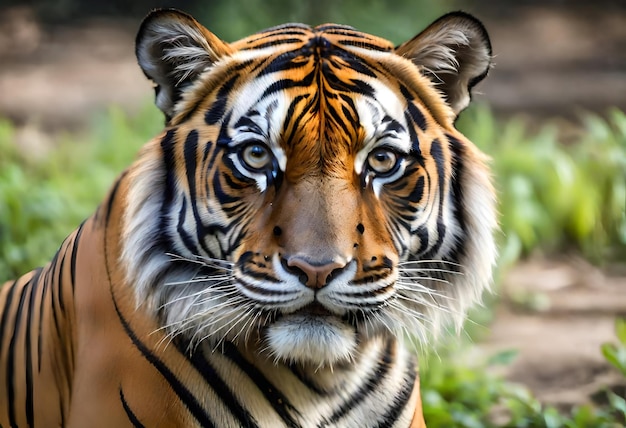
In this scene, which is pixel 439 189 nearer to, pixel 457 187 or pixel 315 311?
pixel 457 187

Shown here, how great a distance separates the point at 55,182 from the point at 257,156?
10.2ft

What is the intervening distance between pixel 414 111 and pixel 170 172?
0.58m

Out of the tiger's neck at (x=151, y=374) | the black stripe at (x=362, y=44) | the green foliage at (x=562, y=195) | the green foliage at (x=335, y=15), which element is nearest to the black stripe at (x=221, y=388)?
the tiger's neck at (x=151, y=374)

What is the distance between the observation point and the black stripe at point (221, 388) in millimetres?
2100

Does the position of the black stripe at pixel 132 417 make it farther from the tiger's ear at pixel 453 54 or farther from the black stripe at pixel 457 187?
the tiger's ear at pixel 453 54

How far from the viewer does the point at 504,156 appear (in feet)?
16.8

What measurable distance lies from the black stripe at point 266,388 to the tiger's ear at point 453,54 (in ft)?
2.60

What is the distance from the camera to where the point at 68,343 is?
2.31 meters

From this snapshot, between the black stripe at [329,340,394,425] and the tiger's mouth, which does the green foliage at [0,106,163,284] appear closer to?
the black stripe at [329,340,394,425]

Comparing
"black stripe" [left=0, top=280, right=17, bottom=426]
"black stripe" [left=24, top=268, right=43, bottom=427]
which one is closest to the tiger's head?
"black stripe" [left=24, top=268, right=43, bottom=427]

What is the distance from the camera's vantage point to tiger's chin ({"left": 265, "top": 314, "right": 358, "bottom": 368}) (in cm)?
194

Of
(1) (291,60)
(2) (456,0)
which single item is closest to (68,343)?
(1) (291,60)

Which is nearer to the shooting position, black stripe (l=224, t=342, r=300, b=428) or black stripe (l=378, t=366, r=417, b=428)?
black stripe (l=224, t=342, r=300, b=428)

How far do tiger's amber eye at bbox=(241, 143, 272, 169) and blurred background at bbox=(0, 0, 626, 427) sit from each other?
0.79 m
